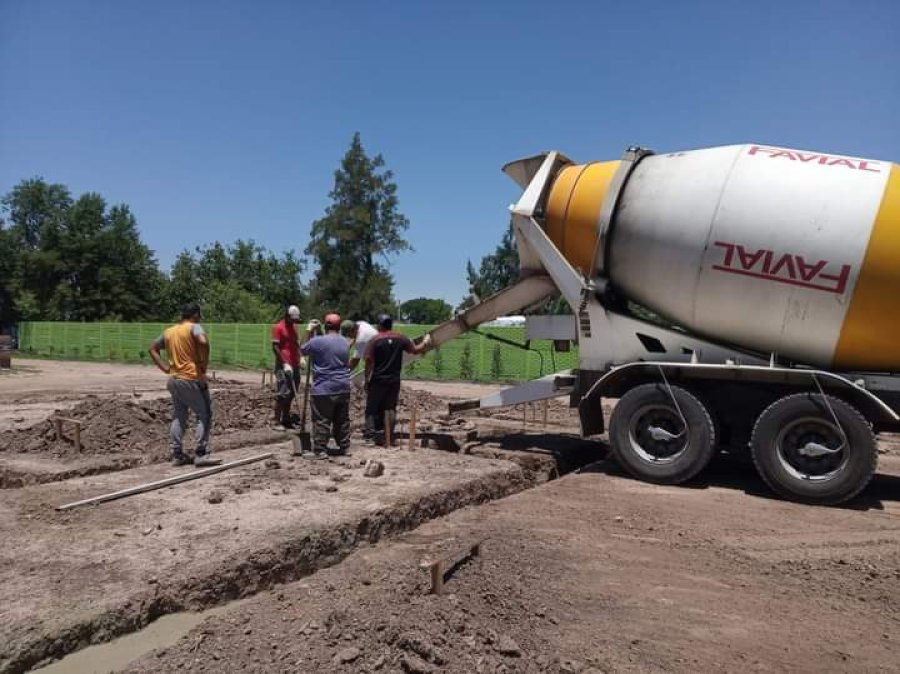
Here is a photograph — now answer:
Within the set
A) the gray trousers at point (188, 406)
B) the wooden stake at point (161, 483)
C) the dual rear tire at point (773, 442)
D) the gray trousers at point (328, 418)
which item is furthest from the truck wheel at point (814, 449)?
the gray trousers at point (188, 406)

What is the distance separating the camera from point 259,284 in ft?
210

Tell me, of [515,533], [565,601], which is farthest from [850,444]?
[565,601]

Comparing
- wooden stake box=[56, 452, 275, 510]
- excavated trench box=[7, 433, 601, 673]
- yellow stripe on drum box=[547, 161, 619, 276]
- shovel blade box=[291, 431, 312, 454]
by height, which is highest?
yellow stripe on drum box=[547, 161, 619, 276]

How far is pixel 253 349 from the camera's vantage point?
28.7 m

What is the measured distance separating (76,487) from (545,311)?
17.8ft

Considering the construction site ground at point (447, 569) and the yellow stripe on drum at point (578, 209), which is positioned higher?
the yellow stripe on drum at point (578, 209)

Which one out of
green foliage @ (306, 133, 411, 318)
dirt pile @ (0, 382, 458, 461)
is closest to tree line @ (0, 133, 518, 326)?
green foliage @ (306, 133, 411, 318)

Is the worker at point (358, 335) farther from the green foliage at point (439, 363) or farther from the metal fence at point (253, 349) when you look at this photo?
the green foliage at point (439, 363)

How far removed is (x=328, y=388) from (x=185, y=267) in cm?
5646

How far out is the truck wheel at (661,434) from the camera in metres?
6.49

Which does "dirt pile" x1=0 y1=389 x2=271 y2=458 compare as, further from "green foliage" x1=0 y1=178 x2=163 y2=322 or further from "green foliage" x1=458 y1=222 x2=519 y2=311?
"green foliage" x1=0 y1=178 x2=163 y2=322

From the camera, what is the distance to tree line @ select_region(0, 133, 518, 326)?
37.6 m

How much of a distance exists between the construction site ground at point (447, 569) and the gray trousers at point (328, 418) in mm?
326

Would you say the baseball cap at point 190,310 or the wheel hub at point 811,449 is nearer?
the wheel hub at point 811,449
